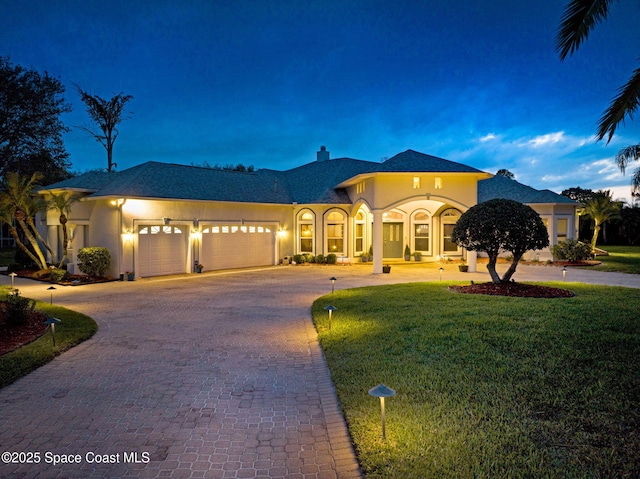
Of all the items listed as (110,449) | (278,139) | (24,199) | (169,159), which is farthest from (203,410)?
(169,159)

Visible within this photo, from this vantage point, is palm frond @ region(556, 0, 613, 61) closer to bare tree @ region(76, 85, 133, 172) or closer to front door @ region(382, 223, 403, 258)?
front door @ region(382, 223, 403, 258)

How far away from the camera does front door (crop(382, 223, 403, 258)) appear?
76.8 ft

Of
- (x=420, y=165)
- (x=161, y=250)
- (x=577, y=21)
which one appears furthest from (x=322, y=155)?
(x=577, y=21)

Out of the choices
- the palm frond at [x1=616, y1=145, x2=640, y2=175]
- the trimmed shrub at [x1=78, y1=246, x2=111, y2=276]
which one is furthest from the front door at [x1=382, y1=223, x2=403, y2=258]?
the trimmed shrub at [x1=78, y1=246, x2=111, y2=276]

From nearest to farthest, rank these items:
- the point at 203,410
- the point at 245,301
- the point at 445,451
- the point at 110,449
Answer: the point at 445,451
the point at 110,449
the point at 203,410
the point at 245,301

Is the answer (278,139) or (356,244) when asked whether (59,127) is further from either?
(278,139)

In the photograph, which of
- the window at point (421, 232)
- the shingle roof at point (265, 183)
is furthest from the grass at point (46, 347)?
the window at point (421, 232)

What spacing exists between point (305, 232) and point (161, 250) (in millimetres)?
8217

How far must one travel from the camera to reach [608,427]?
3924 millimetres

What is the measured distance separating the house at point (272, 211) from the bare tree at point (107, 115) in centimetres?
1355

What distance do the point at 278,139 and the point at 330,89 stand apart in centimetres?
3619

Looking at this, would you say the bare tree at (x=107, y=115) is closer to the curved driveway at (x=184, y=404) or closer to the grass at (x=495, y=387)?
the curved driveway at (x=184, y=404)

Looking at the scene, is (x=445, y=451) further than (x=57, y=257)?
No

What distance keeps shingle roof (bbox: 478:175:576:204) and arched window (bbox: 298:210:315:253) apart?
10.7m
